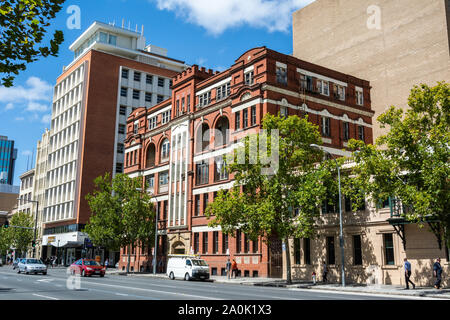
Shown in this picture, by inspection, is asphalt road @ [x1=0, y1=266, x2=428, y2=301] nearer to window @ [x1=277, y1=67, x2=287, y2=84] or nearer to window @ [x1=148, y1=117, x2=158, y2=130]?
window @ [x1=277, y1=67, x2=287, y2=84]

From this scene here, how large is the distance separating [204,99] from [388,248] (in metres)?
27.8

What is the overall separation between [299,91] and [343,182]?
15950 millimetres

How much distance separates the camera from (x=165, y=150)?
56750 millimetres

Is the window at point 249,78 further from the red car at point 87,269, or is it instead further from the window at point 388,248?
the red car at point 87,269

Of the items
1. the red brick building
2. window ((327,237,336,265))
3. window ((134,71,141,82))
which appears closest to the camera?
window ((327,237,336,265))

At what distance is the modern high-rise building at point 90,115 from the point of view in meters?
74.6

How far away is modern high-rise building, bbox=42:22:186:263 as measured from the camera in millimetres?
74625

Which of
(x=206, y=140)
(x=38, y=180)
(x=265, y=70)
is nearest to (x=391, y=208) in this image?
(x=265, y=70)

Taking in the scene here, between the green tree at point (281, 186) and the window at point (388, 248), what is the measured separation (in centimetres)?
482

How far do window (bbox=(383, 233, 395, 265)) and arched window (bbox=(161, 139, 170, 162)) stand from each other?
103 feet

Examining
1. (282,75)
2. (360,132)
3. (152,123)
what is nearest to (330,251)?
(282,75)

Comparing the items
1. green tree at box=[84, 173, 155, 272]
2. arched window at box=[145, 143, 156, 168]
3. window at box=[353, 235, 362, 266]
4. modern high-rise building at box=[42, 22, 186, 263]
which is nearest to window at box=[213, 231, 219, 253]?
green tree at box=[84, 173, 155, 272]

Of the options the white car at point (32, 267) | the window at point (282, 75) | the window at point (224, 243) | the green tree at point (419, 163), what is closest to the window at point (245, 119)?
the window at point (282, 75)

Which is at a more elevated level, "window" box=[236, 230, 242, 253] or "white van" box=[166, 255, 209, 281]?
"window" box=[236, 230, 242, 253]
